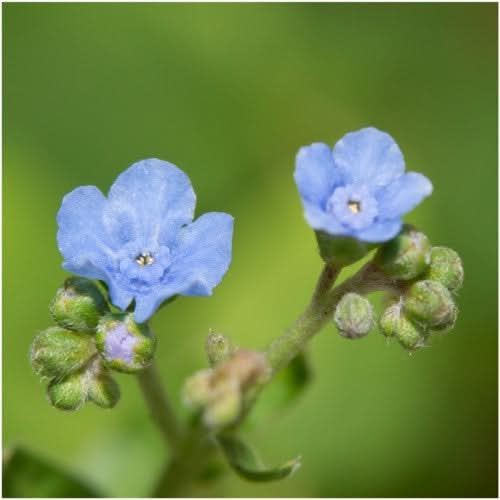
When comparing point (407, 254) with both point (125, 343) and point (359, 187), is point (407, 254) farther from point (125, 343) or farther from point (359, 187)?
point (125, 343)

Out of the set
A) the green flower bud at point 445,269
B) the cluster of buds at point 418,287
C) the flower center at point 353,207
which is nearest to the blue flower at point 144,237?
the flower center at point 353,207

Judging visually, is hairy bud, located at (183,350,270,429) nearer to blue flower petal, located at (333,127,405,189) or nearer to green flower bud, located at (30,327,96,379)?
green flower bud, located at (30,327,96,379)

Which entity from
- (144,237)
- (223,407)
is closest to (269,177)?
(144,237)

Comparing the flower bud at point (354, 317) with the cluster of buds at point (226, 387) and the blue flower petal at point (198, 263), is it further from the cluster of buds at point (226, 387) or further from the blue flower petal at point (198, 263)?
the blue flower petal at point (198, 263)

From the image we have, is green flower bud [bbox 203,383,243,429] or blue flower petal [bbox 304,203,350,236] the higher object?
blue flower petal [bbox 304,203,350,236]

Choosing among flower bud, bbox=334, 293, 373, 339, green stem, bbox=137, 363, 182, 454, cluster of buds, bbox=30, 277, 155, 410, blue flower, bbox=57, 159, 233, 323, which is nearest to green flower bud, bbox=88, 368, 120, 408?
cluster of buds, bbox=30, 277, 155, 410

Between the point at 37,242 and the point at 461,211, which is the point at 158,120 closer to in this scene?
the point at 37,242

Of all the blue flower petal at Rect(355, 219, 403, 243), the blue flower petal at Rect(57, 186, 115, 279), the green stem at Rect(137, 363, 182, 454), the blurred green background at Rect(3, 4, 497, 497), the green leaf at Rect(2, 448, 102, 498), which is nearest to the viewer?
the blue flower petal at Rect(355, 219, 403, 243)
